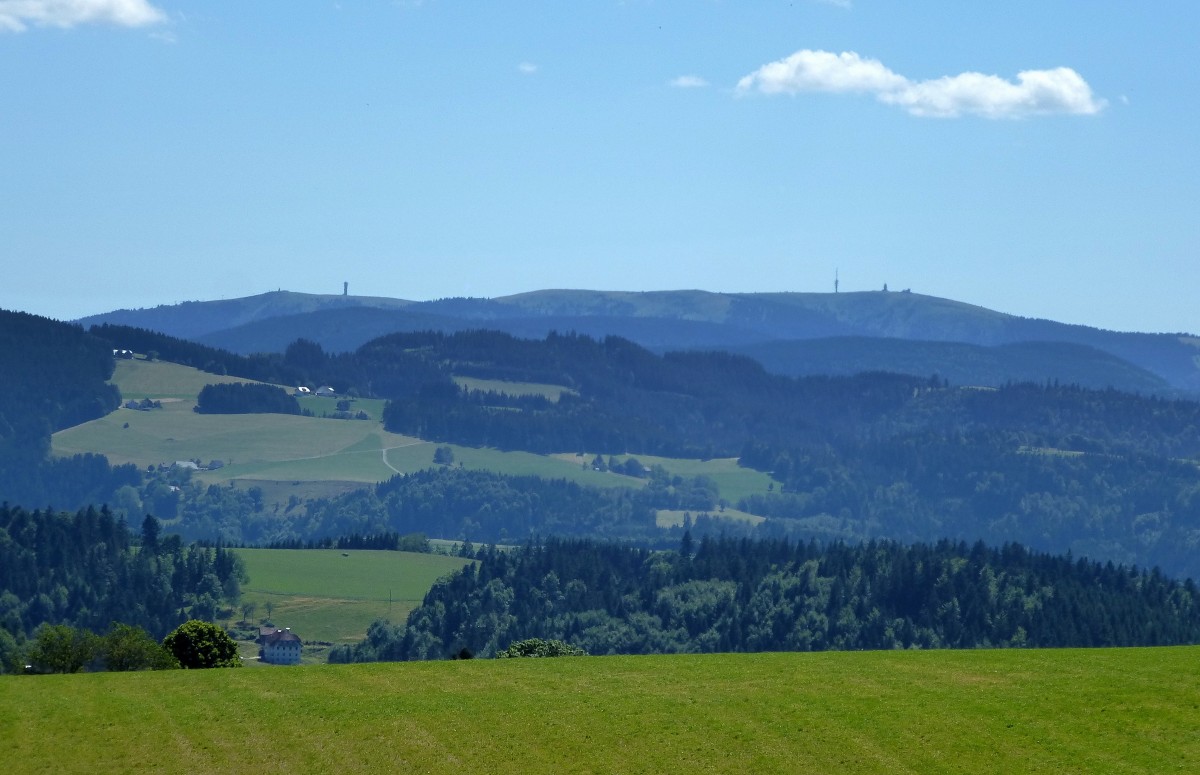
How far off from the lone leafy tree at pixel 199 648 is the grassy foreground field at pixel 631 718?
62.9ft

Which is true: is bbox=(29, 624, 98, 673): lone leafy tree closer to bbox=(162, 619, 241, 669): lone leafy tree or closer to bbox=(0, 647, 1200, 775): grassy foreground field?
bbox=(162, 619, 241, 669): lone leafy tree

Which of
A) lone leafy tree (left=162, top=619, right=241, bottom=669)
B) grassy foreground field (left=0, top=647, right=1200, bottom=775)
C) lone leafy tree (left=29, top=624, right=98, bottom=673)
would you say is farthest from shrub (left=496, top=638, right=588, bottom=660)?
grassy foreground field (left=0, top=647, right=1200, bottom=775)

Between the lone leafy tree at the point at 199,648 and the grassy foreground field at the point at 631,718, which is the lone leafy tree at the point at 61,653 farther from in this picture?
the grassy foreground field at the point at 631,718

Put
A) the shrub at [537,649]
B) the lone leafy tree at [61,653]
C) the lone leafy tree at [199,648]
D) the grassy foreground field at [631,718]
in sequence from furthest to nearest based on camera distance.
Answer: the shrub at [537,649] → the lone leafy tree at [199,648] → the lone leafy tree at [61,653] → the grassy foreground field at [631,718]

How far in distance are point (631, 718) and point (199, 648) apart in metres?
44.5

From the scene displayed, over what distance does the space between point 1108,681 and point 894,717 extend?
574 inches

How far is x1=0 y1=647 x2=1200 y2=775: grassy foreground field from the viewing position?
292 feet

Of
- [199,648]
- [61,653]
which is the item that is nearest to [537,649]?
[199,648]

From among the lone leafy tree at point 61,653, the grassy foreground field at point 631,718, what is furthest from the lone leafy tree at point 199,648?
the grassy foreground field at point 631,718

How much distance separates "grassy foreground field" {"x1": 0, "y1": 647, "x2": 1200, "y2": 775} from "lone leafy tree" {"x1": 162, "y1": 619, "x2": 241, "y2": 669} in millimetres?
19182

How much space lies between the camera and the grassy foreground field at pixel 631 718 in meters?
89.0

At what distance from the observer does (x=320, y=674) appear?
108m

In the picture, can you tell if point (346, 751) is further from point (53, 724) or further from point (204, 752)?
point (53, 724)

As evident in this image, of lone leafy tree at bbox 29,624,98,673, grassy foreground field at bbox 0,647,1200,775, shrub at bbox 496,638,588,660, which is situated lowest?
shrub at bbox 496,638,588,660
